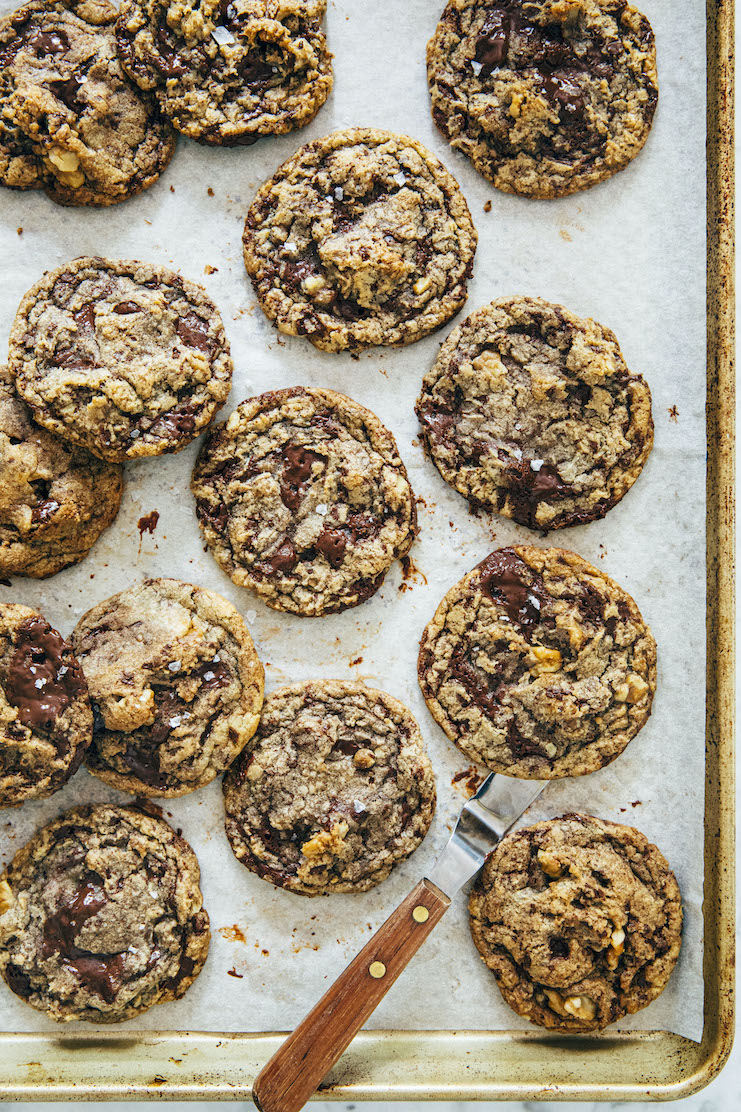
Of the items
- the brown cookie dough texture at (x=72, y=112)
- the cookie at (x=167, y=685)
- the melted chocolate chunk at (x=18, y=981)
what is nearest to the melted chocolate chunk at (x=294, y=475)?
the cookie at (x=167, y=685)

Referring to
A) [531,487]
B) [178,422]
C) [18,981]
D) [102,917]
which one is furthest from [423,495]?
[18,981]

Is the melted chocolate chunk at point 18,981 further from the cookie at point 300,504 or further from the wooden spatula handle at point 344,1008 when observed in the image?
the cookie at point 300,504

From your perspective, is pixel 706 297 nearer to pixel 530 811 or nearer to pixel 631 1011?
pixel 530 811

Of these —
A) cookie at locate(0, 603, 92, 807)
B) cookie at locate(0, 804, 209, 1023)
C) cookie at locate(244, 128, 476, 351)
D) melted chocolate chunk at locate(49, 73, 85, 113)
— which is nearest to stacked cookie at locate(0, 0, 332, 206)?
melted chocolate chunk at locate(49, 73, 85, 113)

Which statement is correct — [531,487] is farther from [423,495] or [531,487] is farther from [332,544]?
[332,544]

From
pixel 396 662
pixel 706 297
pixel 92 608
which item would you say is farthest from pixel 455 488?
pixel 92 608

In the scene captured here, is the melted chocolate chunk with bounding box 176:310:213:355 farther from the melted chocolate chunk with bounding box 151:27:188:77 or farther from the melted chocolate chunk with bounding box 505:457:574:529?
the melted chocolate chunk with bounding box 505:457:574:529

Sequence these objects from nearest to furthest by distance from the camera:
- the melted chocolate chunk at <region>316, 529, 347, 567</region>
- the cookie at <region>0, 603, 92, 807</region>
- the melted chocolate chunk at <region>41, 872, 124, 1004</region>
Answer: the cookie at <region>0, 603, 92, 807</region>
the melted chocolate chunk at <region>41, 872, 124, 1004</region>
the melted chocolate chunk at <region>316, 529, 347, 567</region>
